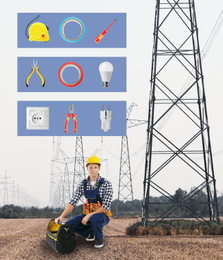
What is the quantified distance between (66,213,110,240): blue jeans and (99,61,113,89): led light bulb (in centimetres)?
419

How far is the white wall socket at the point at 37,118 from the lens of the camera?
12.4 metres

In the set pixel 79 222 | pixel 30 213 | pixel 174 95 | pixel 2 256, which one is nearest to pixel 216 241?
pixel 79 222

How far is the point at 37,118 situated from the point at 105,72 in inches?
94.8

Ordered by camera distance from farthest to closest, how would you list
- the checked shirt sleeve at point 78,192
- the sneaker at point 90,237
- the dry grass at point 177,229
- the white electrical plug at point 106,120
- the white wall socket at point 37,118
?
the dry grass at point 177,229, the white wall socket at point 37,118, the white electrical plug at point 106,120, the sneaker at point 90,237, the checked shirt sleeve at point 78,192

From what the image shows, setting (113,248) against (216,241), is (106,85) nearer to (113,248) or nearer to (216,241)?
(113,248)

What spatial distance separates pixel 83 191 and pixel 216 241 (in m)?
5.10

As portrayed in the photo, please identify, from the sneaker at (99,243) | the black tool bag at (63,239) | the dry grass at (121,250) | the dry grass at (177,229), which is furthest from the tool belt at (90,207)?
the dry grass at (177,229)

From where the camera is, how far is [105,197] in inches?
344

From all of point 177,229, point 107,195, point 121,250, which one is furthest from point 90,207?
point 177,229

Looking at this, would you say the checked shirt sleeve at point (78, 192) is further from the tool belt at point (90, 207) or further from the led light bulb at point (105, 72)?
the led light bulb at point (105, 72)

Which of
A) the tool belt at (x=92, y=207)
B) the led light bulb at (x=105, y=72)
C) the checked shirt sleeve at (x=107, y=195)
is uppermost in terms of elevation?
the led light bulb at (x=105, y=72)

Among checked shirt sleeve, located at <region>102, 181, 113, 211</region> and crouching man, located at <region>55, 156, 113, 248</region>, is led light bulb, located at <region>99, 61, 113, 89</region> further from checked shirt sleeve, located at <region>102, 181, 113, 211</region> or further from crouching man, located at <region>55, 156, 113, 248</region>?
checked shirt sleeve, located at <region>102, 181, 113, 211</region>

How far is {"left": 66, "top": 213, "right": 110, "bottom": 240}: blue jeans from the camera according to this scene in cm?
890

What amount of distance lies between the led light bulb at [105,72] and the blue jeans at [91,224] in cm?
419
